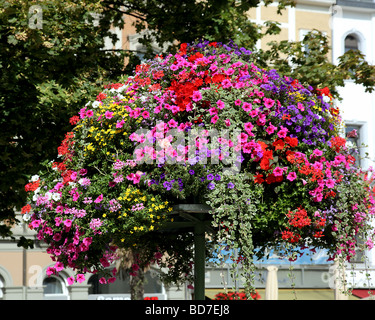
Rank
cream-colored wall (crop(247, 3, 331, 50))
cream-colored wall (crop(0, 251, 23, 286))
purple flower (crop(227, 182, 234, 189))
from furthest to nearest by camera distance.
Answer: cream-colored wall (crop(247, 3, 331, 50)) → cream-colored wall (crop(0, 251, 23, 286)) → purple flower (crop(227, 182, 234, 189))

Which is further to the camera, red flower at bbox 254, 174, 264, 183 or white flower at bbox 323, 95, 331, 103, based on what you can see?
white flower at bbox 323, 95, 331, 103

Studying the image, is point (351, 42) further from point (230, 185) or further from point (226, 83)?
point (230, 185)

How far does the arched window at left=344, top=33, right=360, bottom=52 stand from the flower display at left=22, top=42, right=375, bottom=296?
1908 cm

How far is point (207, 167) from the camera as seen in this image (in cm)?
497

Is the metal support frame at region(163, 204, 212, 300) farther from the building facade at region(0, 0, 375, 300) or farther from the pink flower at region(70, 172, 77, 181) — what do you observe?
the building facade at region(0, 0, 375, 300)

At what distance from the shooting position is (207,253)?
7387 millimetres

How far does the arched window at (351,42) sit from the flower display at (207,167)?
19.1 metres

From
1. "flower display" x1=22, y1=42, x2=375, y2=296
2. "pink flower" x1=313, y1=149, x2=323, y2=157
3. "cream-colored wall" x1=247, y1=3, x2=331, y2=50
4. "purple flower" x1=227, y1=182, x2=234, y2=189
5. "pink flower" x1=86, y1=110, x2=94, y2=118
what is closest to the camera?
"purple flower" x1=227, y1=182, x2=234, y2=189

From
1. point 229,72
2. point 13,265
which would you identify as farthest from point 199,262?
point 13,265

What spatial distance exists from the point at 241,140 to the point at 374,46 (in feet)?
66.4

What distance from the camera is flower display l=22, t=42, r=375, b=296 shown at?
500cm

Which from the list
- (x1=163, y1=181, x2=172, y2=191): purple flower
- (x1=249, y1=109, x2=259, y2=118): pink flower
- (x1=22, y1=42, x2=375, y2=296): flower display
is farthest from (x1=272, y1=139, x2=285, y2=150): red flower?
(x1=163, y1=181, x2=172, y2=191): purple flower
